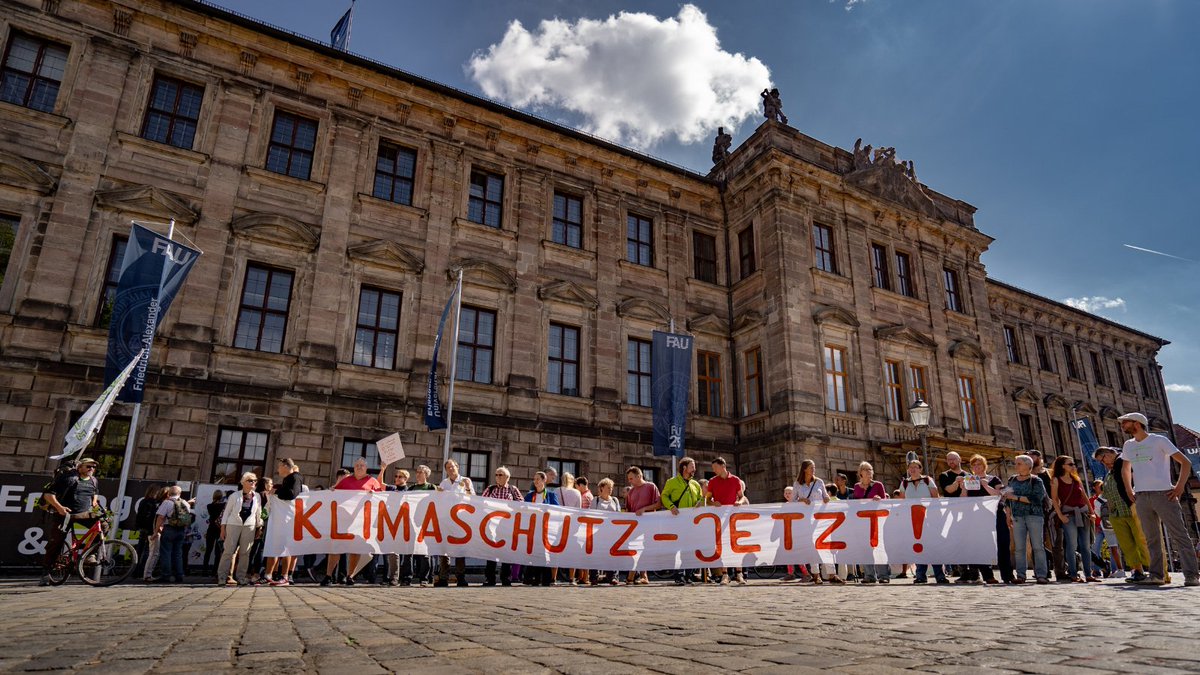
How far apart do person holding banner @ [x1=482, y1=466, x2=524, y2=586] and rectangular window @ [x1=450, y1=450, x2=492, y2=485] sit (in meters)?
6.00

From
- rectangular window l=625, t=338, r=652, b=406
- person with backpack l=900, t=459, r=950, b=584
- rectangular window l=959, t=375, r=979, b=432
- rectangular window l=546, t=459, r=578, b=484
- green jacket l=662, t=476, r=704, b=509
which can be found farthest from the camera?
rectangular window l=959, t=375, r=979, b=432

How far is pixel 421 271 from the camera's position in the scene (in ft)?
61.1

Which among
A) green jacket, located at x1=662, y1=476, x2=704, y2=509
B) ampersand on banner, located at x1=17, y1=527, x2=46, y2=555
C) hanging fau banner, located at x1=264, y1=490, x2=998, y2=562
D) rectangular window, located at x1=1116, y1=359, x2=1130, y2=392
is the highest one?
rectangular window, located at x1=1116, y1=359, x2=1130, y2=392

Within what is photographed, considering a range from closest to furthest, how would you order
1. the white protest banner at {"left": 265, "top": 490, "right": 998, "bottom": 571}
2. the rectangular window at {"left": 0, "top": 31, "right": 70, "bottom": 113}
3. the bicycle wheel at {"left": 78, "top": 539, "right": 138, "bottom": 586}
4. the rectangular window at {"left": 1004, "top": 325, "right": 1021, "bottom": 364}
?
the bicycle wheel at {"left": 78, "top": 539, "right": 138, "bottom": 586} < the white protest banner at {"left": 265, "top": 490, "right": 998, "bottom": 571} < the rectangular window at {"left": 0, "top": 31, "right": 70, "bottom": 113} < the rectangular window at {"left": 1004, "top": 325, "right": 1021, "bottom": 364}

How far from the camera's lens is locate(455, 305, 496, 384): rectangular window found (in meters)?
18.6

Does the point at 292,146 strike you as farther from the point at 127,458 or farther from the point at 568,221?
the point at 127,458

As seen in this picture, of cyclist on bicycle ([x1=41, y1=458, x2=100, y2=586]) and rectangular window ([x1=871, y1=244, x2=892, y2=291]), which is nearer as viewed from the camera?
cyclist on bicycle ([x1=41, y1=458, x2=100, y2=586])

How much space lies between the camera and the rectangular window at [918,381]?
2369 cm

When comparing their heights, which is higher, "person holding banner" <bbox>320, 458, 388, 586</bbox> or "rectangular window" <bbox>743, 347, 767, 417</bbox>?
"rectangular window" <bbox>743, 347, 767, 417</bbox>

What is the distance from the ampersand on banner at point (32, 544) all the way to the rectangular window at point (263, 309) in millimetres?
5549

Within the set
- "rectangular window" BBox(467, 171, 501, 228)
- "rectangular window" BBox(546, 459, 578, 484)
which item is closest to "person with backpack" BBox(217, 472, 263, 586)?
"rectangular window" BBox(546, 459, 578, 484)

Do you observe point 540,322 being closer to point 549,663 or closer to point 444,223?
point 444,223

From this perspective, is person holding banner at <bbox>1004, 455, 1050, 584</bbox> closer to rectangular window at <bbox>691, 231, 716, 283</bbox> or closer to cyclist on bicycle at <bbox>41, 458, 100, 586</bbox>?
cyclist on bicycle at <bbox>41, 458, 100, 586</bbox>

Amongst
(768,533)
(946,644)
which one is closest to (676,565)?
(768,533)
